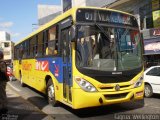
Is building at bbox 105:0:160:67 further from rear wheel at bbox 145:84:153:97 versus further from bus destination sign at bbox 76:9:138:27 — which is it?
bus destination sign at bbox 76:9:138:27

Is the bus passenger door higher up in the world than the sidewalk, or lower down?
higher up

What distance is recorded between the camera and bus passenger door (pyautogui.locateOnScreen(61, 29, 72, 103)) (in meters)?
8.89

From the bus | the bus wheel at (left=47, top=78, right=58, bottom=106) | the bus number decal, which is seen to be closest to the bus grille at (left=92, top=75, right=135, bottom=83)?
the bus

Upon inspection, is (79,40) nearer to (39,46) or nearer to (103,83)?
(103,83)

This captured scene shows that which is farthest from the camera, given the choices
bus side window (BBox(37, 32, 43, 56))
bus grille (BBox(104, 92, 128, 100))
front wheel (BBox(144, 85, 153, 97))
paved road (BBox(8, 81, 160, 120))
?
front wheel (BBox(144, 85, 153, 97))

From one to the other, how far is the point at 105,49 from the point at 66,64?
4.06ft

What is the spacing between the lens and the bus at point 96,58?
8.42 meters

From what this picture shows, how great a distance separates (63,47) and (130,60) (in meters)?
2.03

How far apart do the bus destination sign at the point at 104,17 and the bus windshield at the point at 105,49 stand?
0.22 meters

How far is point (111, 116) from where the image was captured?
29.2 ft

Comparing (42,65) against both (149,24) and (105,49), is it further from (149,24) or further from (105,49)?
(149,24)

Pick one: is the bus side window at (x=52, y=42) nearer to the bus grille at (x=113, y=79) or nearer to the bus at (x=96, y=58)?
the bus at (x=96, y=58)

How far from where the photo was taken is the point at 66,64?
9.15 m

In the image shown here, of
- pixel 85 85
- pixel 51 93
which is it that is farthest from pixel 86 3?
pixel 85 85
